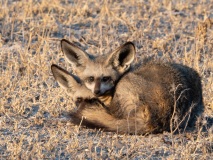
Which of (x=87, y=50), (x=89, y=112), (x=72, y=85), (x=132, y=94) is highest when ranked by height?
(x=87, y=50)

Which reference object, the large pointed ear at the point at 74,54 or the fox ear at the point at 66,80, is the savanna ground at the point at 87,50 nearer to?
the fox ear at the point at 66,80

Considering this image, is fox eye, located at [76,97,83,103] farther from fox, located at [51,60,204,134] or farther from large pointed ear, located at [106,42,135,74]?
large pointed ear, located at [106,42,135,74]

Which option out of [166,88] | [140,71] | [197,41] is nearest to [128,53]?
[140,71]

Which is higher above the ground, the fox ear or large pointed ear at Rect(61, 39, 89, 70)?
large pointed ear at Rect(61, 39, 89, 70)

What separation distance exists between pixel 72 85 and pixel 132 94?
4.06 feet

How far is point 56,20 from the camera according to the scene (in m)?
12.0

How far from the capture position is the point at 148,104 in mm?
6832

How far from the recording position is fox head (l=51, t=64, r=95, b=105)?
25.4 ft

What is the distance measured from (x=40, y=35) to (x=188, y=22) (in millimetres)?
2994

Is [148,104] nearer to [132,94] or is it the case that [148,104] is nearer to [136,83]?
[132,94]


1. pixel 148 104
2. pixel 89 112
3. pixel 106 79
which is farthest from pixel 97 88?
pixel 148 104

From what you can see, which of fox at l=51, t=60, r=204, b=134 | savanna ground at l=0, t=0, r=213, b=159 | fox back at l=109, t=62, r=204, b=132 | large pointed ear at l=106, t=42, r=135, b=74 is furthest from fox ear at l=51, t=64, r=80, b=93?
fox back at l=109, t=62, r=204, b=132

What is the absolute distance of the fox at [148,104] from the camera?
6812 mm

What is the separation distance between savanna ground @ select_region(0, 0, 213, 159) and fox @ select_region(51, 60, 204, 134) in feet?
0.41
